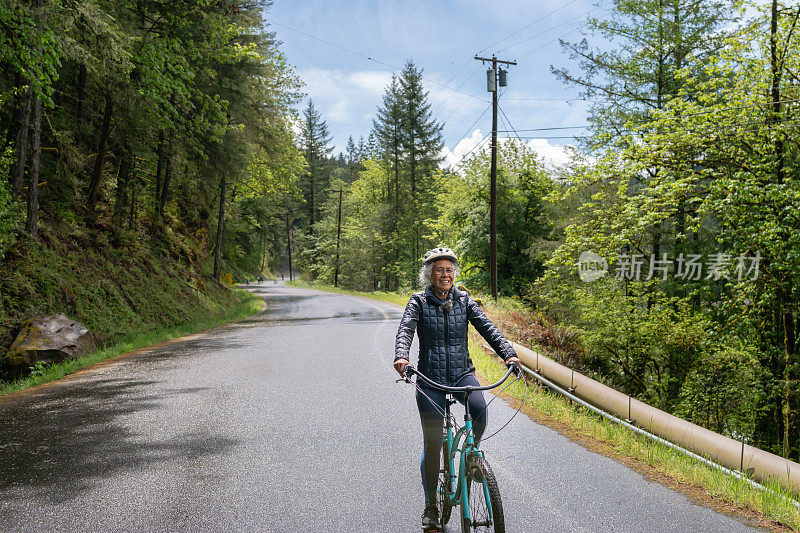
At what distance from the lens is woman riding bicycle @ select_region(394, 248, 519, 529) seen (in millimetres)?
3527

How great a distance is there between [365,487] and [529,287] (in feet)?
71.1

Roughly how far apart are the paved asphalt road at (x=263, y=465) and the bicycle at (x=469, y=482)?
559 millimetres

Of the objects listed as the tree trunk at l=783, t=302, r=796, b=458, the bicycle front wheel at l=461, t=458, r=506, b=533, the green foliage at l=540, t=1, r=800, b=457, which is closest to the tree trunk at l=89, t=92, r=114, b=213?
the green foliage at l=540, t=1, r=800, b=457

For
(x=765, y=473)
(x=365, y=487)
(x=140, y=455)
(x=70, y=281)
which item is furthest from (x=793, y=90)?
(x=70, y=281)

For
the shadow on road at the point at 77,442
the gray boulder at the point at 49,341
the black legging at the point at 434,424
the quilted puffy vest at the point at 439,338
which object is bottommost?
the shadow on road at the point at 77,442

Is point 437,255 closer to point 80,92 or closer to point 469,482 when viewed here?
point 469,482

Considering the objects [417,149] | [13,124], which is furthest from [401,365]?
[417,149]

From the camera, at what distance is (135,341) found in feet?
43.7

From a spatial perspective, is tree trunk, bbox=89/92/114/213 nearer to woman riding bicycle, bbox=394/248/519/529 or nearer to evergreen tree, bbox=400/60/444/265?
woman riding bicycle, bbox=394/248/519/529

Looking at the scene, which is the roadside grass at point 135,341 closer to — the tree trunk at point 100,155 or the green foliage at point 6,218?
the green foliage at point 6,218

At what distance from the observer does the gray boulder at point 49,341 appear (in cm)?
949

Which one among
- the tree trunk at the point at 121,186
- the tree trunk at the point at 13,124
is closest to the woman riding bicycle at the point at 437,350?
the tree trunk at the point at 13,124

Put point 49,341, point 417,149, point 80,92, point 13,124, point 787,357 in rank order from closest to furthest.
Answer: point 49,341 → point 787,357 → point 13,124 → point 80,92 → point 417,149

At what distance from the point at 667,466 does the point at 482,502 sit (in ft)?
8.77
